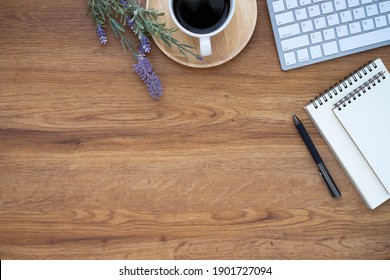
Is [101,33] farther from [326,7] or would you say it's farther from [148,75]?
[326,7]

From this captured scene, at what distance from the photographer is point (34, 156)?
858mm

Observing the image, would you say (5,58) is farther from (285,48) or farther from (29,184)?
(285,48)

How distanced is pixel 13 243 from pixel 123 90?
0.34 metres

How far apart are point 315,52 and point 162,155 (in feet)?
1.05

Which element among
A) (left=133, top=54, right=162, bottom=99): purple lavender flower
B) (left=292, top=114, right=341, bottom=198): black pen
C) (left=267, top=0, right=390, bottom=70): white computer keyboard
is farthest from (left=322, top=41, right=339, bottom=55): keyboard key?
(left=133, top=54, right=162, bottom=99): purple lavender flower

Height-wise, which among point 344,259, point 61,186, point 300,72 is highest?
point 300,72

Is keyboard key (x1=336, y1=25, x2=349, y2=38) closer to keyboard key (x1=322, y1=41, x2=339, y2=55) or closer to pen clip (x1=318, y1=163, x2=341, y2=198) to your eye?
keyboard key (x1=322, y1=41, x2=339, y2=55)

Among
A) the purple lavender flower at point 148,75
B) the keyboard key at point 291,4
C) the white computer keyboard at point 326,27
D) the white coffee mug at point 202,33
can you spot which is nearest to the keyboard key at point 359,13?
the white computer keyboard at point 326,27

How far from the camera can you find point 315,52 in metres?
0.83

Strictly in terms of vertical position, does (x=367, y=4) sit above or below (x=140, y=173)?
above

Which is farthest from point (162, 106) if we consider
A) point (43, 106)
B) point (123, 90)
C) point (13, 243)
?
point (13, 243)

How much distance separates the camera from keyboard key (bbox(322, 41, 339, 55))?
0.83 m

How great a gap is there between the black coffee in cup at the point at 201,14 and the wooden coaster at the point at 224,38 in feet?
0.15

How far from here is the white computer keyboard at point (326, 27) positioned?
826 mm
